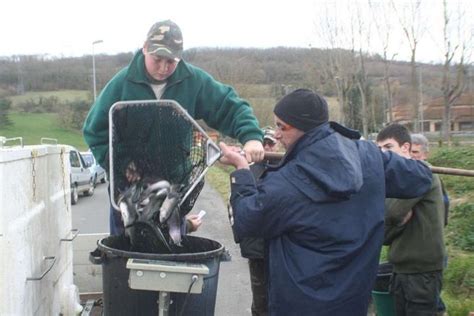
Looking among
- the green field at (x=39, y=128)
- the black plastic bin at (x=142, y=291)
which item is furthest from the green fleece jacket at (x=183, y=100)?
the green field at (x=39, y=128)

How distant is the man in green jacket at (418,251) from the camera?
13.5 feet

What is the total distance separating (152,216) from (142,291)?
37cm

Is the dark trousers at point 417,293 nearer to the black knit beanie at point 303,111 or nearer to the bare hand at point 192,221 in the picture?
the bare hand at point 192,221

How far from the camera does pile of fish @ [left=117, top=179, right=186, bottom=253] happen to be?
3045 mm

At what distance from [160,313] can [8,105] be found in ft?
213

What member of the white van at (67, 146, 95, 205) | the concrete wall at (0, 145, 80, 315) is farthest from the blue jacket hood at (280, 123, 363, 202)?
the white van at (67, 146, 95, 205)

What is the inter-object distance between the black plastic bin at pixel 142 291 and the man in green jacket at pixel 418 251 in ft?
5.17

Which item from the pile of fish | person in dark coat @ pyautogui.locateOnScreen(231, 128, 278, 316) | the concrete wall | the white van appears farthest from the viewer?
the white van

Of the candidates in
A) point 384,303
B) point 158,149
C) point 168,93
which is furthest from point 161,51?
point 384,303

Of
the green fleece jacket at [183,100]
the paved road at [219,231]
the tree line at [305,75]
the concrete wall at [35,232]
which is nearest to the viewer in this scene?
the concrete wall at [35,232]

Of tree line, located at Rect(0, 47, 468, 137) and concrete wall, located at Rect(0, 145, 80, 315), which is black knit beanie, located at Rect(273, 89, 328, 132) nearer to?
concrete wall, located at Rect(0, 145, 80, 315)

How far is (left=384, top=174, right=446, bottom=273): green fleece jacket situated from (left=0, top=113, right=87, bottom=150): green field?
48.5 metres

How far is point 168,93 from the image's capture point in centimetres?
373

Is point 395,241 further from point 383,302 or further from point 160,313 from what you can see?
point 160,313
